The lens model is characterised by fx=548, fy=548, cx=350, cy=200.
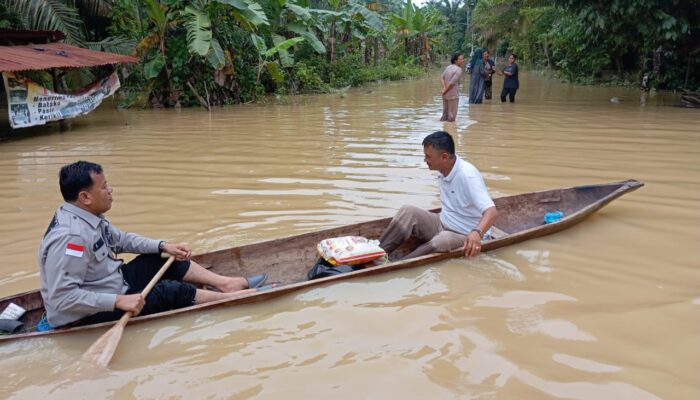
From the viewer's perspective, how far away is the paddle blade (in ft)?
9.31

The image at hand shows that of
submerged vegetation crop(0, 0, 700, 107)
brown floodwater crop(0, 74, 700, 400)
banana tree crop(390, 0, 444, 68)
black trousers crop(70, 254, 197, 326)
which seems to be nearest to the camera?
brown floodwater crop(0, 74, 700, 400)

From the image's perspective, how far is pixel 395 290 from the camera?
3756mm

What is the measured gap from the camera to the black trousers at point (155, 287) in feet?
10.3

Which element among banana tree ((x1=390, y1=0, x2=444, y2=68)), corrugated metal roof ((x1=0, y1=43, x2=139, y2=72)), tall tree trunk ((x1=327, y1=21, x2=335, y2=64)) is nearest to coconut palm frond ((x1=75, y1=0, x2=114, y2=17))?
corrugated metal roof ((x1=0, y1=43, x2=139, y2=72))

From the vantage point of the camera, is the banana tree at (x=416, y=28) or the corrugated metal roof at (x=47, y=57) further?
the banana tree at (x=416, y=28)

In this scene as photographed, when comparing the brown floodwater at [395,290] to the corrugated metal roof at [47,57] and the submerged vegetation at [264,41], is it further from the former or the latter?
the submerged vegetation at [264,41]

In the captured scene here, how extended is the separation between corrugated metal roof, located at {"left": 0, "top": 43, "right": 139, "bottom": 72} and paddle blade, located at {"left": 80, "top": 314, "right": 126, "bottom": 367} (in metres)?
7.29

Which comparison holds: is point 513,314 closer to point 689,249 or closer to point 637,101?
point 689,249

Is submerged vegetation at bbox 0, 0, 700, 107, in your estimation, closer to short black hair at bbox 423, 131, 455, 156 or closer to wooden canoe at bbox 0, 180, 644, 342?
wooden canoe at bbox 0, 180, 644, 342

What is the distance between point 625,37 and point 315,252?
12141mm

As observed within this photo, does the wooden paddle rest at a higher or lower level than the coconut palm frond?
lower

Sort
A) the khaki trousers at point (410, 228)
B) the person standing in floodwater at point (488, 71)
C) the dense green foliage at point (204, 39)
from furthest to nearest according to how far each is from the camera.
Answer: the person standing in floodwater at point (488, 71), the dense green foliage at point (204, 39), the khaki trousers at point (410, 228)

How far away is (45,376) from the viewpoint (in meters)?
2.87

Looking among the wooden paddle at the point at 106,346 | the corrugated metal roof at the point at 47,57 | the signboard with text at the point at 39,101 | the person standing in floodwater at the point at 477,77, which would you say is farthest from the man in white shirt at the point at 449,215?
the person standing in floodwater at the point at 477,77
